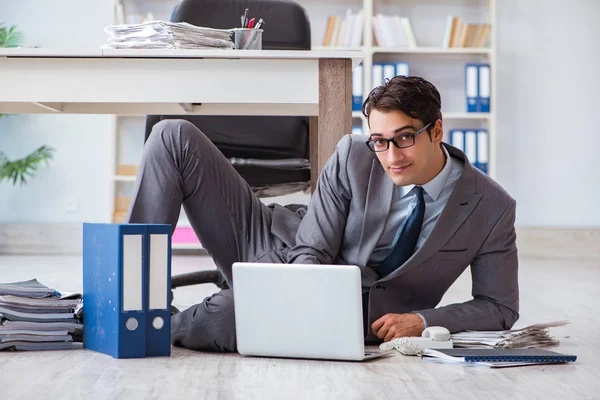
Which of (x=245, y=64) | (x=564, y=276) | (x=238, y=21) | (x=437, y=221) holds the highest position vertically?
(x=238, y=21)

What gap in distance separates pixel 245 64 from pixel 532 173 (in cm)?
393

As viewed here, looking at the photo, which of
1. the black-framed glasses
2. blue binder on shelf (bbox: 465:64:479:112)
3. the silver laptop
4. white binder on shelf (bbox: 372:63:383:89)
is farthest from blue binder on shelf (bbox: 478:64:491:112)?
the silver laptop

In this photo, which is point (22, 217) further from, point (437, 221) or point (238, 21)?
point (437, 221)

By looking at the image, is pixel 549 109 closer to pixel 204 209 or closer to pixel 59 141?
pixel 59 141

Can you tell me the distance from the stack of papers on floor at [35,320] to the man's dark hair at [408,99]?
792 millimetres

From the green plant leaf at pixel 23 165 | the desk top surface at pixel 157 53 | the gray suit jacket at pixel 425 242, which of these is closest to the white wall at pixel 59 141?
the green plant leaf at pixel 23 165

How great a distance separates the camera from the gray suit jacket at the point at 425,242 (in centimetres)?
184

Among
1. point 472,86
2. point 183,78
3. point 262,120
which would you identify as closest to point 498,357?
point 183,78

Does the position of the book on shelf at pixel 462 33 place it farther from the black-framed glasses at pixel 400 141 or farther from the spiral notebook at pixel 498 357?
the spiral notebook at pixel 498 357

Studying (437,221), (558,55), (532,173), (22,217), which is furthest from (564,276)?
(22,217)

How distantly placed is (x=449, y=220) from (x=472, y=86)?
3543 millimetres

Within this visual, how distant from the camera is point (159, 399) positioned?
1323mm

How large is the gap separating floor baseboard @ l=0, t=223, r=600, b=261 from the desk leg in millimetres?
3560

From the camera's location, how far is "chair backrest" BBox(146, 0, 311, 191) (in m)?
3.07
